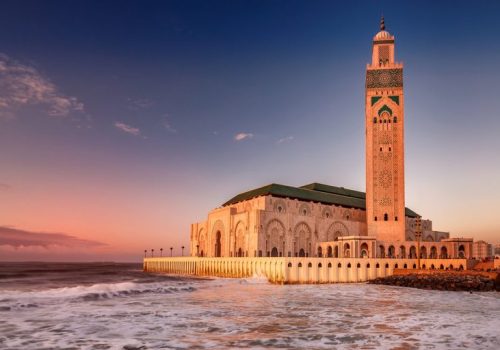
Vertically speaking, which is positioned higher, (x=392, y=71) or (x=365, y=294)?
(x=392, y=71)

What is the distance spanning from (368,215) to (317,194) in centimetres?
1454

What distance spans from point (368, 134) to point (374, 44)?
16849 millimetres

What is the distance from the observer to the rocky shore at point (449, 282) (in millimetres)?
46875

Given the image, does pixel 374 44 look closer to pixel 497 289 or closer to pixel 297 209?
pixel 297 209

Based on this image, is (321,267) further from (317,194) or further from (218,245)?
(218,245)

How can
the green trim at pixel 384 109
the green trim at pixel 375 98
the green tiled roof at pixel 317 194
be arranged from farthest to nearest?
the green tiled roof at pixel 317 194, the green trim at pixel 375 98, the green trim at pixel 384 109

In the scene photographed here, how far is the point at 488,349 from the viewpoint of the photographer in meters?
19.0

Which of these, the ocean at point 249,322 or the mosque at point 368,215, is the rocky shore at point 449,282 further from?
the mosque at point 368,215

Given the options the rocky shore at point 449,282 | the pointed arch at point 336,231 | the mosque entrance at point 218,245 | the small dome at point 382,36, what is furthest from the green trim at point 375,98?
the mosque entrance at point 218,245

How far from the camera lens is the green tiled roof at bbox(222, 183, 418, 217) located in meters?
81.4

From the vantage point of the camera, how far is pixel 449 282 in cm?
4825

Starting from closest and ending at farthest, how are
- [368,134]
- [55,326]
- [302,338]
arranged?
[302,338]
[55,326]
[368,134]

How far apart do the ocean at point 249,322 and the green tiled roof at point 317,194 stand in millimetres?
41767

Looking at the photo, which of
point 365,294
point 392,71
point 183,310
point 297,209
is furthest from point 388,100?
point 183,310
